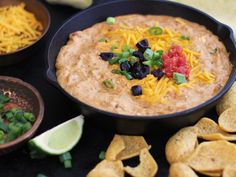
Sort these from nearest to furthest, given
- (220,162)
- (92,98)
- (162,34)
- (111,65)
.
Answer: (220,162), (92,98), (111,65), (162,34)

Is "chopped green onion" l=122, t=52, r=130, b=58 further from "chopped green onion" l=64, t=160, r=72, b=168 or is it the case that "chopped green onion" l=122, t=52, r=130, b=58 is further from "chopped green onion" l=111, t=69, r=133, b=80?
"chopped green onion" l=64, t=160, r=72, b=168

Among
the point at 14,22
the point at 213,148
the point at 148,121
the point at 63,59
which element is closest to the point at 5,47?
the point at 14,22

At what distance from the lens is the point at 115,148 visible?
3645 millimetres

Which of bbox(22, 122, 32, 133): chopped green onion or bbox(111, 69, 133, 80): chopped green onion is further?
bbox(111, 69, 133, 80): chopped green onion

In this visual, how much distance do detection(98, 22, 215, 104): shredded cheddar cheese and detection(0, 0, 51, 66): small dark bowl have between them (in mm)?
682

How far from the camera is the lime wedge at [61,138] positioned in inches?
142

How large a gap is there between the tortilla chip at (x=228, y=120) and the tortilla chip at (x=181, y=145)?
0.25 m

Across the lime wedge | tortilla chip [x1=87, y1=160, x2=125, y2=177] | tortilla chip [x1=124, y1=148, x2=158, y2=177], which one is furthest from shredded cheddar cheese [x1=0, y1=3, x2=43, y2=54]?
tortilla chip [x1=124, y1=148, x2=158, y2=177]

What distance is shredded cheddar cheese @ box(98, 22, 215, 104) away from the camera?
385cm

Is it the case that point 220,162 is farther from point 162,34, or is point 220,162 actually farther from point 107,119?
point 162,34

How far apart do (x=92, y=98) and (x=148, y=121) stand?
1.69 ft

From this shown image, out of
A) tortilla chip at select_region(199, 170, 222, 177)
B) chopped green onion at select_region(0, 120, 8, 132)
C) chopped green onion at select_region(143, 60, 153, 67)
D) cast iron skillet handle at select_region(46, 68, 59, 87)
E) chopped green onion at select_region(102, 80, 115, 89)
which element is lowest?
chopped green onion at select_region(0, 120, 8, 132)

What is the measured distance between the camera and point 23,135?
363 cm

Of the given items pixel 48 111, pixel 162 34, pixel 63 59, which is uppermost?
pixel 162 34
